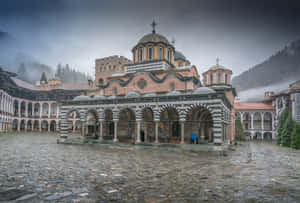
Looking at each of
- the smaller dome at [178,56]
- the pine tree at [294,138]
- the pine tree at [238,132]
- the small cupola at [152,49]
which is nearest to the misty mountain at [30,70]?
the smaller dome at [178,56]

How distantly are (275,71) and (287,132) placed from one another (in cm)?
5794

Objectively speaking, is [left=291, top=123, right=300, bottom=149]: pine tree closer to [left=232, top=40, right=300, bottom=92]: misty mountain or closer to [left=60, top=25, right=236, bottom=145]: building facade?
[left=60, top=25, right=236, bottom=145]: building facade

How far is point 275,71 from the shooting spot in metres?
77.4

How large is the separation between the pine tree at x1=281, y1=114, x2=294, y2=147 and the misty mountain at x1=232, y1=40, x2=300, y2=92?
160ft

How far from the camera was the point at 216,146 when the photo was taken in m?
16.5

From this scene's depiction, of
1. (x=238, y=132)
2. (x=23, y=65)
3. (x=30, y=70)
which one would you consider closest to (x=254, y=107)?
(x=238, y=132)

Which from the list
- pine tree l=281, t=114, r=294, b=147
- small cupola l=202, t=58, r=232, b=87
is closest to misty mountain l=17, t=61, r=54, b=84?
small cupola l=202, t=58, r=232, b=87

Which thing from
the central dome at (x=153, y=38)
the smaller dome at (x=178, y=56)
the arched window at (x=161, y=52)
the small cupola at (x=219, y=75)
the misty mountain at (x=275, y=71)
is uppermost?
the misty mountain at (x=275, y=71)

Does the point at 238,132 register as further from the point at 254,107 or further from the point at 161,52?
the point at 161,52

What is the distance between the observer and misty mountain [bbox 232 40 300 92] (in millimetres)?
71219

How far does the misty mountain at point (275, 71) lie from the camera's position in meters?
71.2

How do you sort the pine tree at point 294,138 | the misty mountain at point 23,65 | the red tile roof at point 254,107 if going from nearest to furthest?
1. the pine tree at point 294,138
2. the red tile roof at point 254,107
3. the misty mountain at point 23,65

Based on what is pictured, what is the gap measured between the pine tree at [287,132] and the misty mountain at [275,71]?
4883 centimetres

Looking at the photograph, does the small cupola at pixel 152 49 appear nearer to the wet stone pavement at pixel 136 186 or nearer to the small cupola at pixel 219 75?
the small cupola at pixel 219 75
